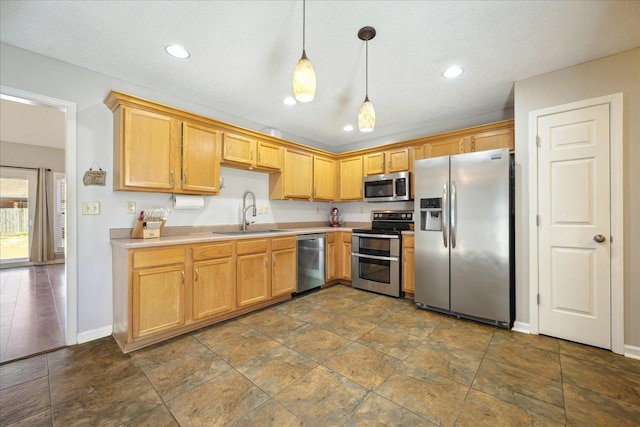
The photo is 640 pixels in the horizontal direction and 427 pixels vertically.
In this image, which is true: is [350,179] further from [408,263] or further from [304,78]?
[304,78]

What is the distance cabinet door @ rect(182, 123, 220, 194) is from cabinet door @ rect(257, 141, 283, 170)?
0.62m

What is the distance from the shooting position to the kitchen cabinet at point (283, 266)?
10.9 ft

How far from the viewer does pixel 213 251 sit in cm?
272

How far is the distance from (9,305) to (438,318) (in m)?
5.25

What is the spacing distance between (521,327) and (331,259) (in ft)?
8.04

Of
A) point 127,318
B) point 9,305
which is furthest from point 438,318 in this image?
point 9,305

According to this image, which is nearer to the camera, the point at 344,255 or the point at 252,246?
the point at 252,246

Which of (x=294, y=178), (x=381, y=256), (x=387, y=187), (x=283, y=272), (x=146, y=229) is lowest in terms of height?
(x=283, y=272)

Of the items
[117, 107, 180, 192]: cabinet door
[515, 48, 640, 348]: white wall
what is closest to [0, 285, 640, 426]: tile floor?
[515, 48, 640, 348]: white wall

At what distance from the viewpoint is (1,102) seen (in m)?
3.61

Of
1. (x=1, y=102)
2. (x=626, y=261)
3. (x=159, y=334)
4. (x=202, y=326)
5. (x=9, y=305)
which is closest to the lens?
(x=626, y=261)

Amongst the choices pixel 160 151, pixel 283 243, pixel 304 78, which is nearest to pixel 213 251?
pixel 283 243

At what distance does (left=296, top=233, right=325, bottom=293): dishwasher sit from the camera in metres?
3.69

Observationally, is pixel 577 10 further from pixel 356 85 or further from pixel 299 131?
pixel 299 131
